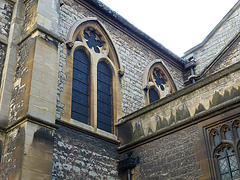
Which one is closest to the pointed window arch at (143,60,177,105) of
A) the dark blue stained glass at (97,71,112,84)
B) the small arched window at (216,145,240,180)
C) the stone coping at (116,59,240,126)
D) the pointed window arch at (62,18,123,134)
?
the pointed window arch at (62,18,123,134)

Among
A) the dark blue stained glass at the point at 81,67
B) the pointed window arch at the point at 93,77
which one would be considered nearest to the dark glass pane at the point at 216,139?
the pointed window arch at the point at 93,77

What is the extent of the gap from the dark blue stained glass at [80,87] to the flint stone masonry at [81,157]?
2.83 feet

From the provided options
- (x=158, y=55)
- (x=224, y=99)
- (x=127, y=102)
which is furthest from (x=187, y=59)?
(x=224, y=99)

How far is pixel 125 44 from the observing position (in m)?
13.6

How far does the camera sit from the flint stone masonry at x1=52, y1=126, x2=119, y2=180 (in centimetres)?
884

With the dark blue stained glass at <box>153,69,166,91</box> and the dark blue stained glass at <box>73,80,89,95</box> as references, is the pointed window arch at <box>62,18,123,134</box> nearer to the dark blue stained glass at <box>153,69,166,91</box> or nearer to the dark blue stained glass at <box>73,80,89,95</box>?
the dark blue stained glass at <box>73,80,89,95</box>

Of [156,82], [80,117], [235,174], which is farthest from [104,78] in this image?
[235,174]

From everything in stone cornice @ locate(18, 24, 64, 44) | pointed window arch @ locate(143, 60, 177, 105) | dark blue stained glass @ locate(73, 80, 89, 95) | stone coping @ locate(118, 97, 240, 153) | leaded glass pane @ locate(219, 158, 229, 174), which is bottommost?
leaded glass pane @ locate(219, 158, 229, 174)

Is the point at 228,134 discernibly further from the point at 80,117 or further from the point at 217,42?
the point at 217,42

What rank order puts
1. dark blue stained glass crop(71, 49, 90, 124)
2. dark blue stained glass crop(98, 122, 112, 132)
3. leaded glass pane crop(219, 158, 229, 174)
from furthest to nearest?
dark blue stained glass crop(98, 122, 112, 132) → dark blue stained glass crop(71, 49, 90, 124) → leaded glass pane crop(219, 158, 229, 174)

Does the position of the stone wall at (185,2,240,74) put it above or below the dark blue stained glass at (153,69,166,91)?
above

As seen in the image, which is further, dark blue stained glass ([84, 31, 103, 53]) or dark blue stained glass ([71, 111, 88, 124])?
dark blue stained glass ([84, 31, 103, 53])

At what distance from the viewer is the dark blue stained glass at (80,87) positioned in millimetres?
10477

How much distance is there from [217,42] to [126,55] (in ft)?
18.6
